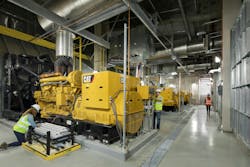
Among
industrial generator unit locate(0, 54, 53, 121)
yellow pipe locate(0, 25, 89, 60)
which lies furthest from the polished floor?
yellow pipe locate(0, 25, 89, 60)

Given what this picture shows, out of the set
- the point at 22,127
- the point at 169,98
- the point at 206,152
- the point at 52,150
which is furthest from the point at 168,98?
the point at 22,127

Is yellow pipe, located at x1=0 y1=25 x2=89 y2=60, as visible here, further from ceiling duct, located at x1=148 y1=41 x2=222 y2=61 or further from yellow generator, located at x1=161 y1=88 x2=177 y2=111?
yellow generator, located at x1=161 y1=88 x2=177 y2=111

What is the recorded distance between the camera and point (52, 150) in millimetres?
3197

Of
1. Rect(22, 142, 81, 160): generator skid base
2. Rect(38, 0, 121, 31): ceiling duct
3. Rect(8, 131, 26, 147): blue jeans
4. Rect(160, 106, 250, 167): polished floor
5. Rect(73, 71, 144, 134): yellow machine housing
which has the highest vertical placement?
Rect(38, 0, 121, 31): ceiling duct

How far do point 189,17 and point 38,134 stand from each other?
7194 millimetres

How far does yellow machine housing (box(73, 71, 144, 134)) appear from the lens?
3.40m

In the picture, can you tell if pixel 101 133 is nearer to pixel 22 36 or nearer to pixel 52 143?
pixel 52 143

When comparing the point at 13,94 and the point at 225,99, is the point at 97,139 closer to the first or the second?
the point at 225,99

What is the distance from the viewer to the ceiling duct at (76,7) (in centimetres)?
356

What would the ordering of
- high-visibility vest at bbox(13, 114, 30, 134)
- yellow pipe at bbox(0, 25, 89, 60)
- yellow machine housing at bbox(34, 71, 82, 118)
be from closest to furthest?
high-visibility vest at bbox(13, 114, 30, 134) < yellow machine housing at bbox(34, 71, 82, 118) < yellow pipe at bbox(0, 25, 89, 60)

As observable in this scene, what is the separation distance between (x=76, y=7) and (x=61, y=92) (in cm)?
249

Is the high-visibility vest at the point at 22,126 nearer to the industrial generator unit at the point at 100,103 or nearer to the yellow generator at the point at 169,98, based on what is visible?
the industrial generator unit at the point at 100,103

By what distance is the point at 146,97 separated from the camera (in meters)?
4.05

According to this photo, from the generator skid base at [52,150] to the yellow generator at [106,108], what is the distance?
52 centimetres
